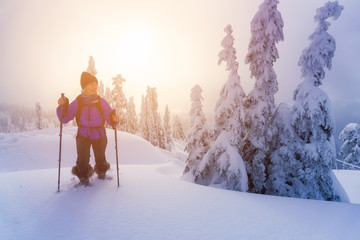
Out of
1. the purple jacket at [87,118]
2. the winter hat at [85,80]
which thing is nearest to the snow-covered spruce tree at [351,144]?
the purple jacket at [87,118]

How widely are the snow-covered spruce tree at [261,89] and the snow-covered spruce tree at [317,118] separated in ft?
4.62

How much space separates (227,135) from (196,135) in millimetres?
2931

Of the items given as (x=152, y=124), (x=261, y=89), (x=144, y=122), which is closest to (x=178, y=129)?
(x=144, y=122)

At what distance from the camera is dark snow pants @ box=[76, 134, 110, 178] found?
5062 mm

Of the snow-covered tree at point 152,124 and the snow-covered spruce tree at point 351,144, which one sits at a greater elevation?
the snow-covered tree at point 152,124

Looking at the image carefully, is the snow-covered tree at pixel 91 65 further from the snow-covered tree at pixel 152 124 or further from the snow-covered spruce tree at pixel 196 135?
the snow-covered spruce tree at pixel 196 135

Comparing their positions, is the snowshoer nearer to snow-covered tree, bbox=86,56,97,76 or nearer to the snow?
the snow

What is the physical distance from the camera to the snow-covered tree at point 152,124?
4934 centimetres

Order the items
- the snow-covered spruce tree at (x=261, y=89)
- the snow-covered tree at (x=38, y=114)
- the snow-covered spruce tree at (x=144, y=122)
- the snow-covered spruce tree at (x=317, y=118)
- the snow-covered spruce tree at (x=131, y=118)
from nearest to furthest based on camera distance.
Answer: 1. the snow-covered spruce tree at (x=317, y=118)
2. the snow-covered spruce tree at (x=261, y=89)
3. the snow-covered spruce tree at (x=144, y=122)
4. the snow-covered spruce tree at (x=131, y=118)
5. the snow-covered tree at (x=38, y=114)

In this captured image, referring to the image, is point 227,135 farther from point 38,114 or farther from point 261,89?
point 38,114

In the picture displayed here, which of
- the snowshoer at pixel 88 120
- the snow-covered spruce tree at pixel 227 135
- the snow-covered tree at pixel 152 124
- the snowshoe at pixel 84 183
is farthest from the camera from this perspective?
the snow-covered tree at pixel 152 124

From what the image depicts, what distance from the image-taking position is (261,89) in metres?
10.3

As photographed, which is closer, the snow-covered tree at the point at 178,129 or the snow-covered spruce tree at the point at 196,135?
the snow-covered spruce tree at the point at 196,135

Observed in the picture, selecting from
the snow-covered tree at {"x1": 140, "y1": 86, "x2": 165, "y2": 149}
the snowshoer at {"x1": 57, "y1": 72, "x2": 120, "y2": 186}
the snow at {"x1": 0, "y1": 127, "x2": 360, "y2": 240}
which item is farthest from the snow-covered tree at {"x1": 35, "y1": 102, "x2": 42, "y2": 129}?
the snowshoer at {"x1": 57, "y1": 72, "x2": 120, "y2": 186}
